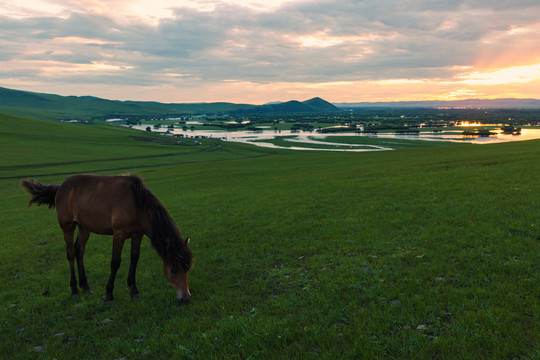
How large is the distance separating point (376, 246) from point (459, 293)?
3.68 metres

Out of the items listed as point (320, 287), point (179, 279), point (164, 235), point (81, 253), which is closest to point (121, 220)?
point (164, 235)

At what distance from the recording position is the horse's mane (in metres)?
8.05

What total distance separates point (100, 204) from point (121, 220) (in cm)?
104

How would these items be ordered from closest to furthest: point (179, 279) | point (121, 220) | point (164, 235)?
point (179, 279), point (164, 235), point (121, 220)

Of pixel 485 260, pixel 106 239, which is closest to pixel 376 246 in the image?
pixel 485 260

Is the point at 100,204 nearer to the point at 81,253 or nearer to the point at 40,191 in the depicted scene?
the point at 81,253

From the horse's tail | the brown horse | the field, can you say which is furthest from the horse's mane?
the horse's tail

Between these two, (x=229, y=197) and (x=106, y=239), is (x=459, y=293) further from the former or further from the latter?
(x=229, y=197)

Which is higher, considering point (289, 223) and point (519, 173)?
point (519, 173)

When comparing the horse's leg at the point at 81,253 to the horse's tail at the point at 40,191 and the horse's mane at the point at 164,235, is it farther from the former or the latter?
the horse's mane at the point at 164,235

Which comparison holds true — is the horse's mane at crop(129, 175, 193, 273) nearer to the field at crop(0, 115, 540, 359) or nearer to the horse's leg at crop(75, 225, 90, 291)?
the field at crop(0, 115, 540, 359)

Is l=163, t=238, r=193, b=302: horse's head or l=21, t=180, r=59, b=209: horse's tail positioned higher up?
l=21, t=180, r=59, b=209: horse's tail

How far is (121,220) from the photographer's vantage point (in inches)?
344

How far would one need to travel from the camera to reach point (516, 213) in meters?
12.0
